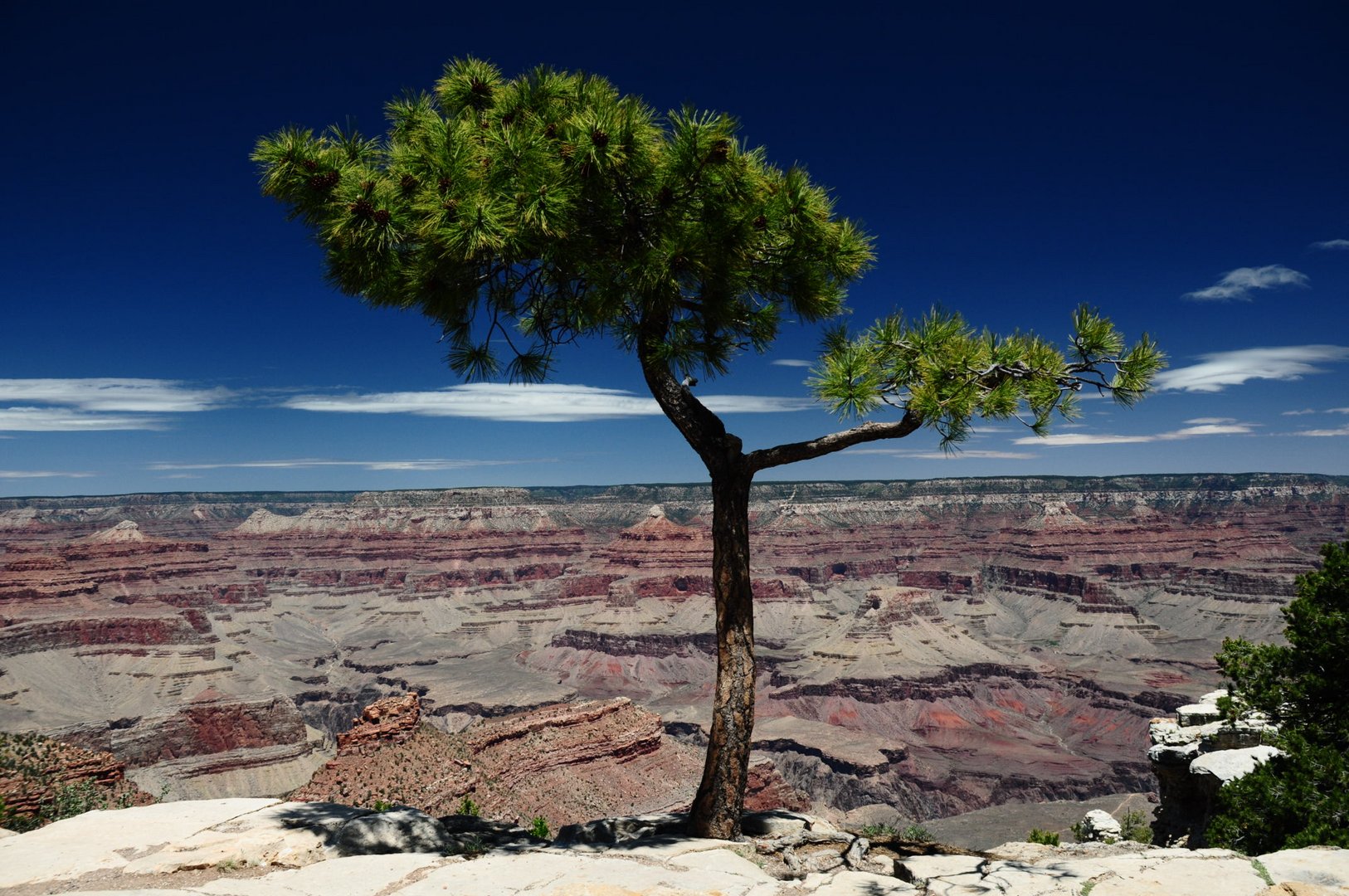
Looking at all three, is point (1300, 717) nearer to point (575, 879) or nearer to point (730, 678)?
point (730, 678)

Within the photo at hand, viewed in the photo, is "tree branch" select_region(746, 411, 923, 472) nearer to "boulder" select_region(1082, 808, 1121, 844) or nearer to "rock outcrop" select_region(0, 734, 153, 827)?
"rock outcrop" select_region(0, 734, 153, 827)

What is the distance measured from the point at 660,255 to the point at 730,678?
204 inches

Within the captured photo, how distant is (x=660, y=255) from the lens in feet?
28.4

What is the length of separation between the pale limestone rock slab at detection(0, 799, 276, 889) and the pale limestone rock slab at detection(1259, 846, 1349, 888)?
12042 millimetres

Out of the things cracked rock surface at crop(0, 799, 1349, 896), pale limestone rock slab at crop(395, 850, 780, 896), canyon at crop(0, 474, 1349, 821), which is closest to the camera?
pale limestone rock slab at crop(395, 850, 780, 896)

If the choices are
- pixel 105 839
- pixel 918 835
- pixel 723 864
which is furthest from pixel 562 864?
pixel 918 835

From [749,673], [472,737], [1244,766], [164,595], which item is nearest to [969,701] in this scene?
[472,737]

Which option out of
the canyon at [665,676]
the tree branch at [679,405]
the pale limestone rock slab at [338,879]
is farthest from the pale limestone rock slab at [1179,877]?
the canyon at [665,676]

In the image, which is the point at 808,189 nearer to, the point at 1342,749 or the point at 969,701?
the point at 1342,749

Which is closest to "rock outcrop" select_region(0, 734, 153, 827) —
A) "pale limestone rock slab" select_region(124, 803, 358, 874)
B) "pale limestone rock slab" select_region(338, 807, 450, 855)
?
"pale limestone rock slab" select_region(124, 803, 358, 874)

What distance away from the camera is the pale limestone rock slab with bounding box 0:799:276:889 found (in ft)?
27.1

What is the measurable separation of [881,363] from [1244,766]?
49.4ft

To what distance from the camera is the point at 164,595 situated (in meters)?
165

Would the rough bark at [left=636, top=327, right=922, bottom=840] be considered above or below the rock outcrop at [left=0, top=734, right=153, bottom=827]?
above
